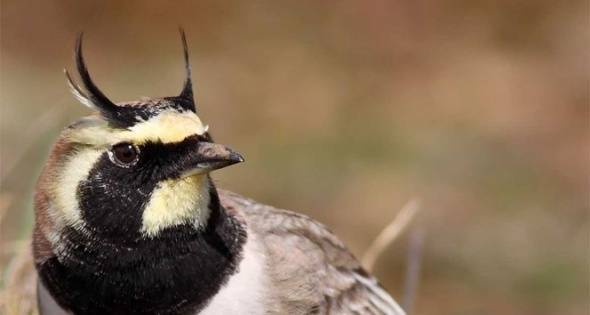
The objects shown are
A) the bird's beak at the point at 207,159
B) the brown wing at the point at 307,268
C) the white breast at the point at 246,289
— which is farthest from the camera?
the brown wing at the point at 307,268

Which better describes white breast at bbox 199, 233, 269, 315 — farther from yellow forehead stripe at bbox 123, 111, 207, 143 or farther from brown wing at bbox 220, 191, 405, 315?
yellow forehead stripe at bbox 123, 111, 207, 143

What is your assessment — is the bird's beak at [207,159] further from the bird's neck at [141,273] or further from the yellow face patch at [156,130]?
the bird's neck at [141,273]

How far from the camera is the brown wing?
402cm

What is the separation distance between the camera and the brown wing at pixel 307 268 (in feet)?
13.2

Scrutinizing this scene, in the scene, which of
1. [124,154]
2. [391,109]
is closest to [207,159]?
[124,154]

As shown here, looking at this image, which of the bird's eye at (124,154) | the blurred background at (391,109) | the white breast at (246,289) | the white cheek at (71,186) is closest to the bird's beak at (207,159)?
the bird's eye at (124,154)

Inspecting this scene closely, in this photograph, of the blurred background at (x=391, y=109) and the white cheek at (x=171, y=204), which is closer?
the white cheek at (x=171, y=204)

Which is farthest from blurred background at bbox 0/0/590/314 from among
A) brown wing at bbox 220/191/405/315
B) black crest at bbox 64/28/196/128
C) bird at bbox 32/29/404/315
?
black crest at bbox 64/28/196/128

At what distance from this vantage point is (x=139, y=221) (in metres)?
3.56

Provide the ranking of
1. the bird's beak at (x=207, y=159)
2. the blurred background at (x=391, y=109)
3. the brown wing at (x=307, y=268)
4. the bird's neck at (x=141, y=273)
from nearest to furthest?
the bird's beak at (x=207, y=159) < the bird's neck at (x=141, y=273) < the brown wing at (x=307, y=268) < the blurred background at (x=391, y=109)

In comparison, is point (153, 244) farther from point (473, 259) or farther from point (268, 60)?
point (268, 60)

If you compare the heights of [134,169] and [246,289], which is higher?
[134,169]

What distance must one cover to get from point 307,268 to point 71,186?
934 millimetres

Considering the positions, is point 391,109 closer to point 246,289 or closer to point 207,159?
point 246,289
